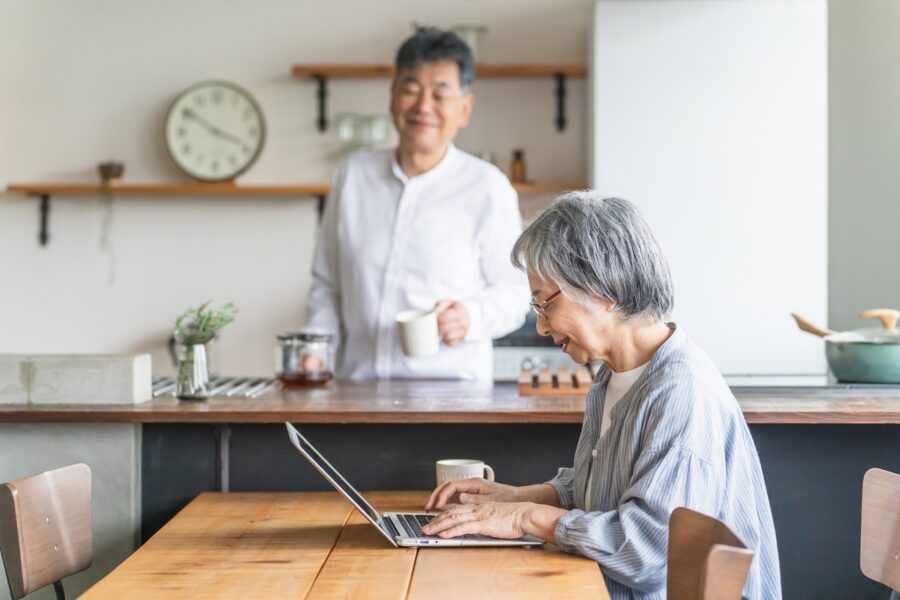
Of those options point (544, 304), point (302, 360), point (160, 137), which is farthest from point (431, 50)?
point (160, 137)

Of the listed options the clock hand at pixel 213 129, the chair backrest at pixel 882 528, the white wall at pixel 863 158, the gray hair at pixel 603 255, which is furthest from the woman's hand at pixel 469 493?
the clock hand at pixel 213 129

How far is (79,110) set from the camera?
4.87m

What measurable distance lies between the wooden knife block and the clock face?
93.3 inches

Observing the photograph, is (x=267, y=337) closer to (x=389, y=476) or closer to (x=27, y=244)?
(x=27, y=244)

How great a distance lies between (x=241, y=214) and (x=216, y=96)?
1.71ft

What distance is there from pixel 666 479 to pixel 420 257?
5.20ft

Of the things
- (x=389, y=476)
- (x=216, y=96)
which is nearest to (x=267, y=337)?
(x=216, y=96)

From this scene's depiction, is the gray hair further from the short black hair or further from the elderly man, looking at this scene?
the short black hair

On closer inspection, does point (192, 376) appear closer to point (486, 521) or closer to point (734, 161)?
point (486, 521)

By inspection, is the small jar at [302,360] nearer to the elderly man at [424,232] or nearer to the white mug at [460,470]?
the elderly man at [424,232]

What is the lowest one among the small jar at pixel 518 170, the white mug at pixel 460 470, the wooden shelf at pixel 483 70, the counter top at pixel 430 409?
the white mug at pixel 460 470

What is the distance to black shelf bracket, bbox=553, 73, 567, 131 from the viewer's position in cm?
465

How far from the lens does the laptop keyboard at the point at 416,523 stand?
69.2 inches

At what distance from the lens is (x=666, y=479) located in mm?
1589
